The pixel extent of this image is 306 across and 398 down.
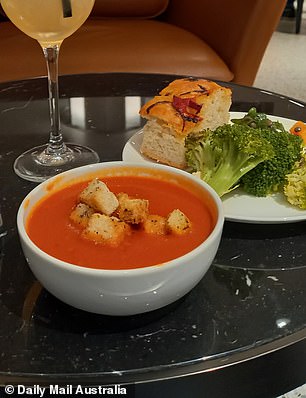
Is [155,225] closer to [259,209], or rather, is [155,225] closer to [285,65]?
[259,209]

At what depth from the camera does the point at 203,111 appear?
41.3 inches

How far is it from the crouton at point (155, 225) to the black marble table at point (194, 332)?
9 centimetres

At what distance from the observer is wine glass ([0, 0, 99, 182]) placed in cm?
101

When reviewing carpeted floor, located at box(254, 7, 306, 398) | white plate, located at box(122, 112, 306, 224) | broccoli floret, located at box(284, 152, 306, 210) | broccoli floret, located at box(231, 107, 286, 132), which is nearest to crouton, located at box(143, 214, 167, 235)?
white plate, located at box(122, 112, 306, 224)

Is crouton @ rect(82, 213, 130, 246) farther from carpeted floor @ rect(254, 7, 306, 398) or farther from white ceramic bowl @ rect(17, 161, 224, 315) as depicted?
carpeted floor @ rect(254, 7, 306, 398)

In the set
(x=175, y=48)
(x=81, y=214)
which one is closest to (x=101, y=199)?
(x=81, y=214)

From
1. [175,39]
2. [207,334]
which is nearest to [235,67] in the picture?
[175,39]

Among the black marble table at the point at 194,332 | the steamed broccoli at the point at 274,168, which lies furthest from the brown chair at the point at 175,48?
the black marble table at the point at 194,332

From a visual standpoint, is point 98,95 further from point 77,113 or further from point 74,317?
point 74,317

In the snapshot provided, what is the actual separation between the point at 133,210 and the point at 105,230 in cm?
5

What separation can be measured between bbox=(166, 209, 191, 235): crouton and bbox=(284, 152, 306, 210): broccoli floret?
242 millimetres

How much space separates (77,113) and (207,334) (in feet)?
2.42

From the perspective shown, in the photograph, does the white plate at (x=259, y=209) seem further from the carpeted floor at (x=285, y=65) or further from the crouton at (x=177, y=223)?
the carpeted floor at (x=285, y=65)

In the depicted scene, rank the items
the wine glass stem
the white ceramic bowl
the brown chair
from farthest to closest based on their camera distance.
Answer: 1. the brown chair
2. the wine glass stem
3. the white ceramic bowl
